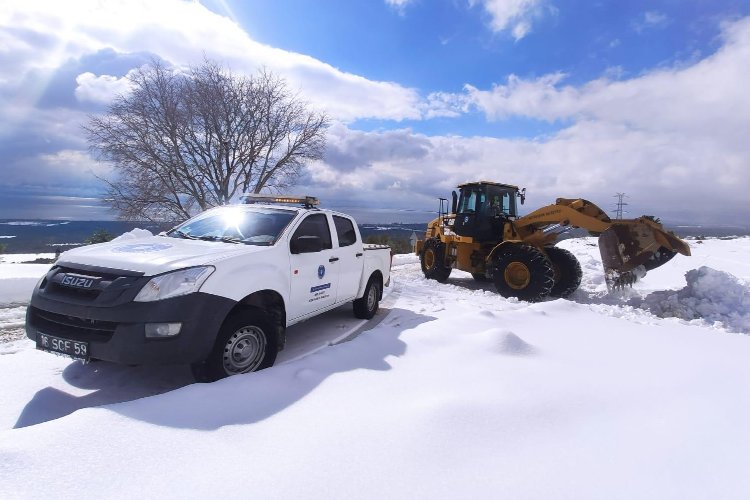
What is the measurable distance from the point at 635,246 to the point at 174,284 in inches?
342

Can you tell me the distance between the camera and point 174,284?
353 centimetres

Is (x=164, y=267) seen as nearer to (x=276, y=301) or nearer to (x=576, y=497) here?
(x=276, y=301)

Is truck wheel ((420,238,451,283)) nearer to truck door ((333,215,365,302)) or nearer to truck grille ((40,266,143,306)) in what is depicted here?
truck door ((333,215,365,302))

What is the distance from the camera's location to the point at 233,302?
3824mm

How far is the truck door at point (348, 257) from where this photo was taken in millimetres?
5965

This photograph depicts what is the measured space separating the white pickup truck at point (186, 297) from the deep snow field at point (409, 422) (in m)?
0.47

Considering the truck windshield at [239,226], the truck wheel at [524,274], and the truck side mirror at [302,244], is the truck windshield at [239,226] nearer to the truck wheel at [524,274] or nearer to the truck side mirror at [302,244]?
the truck side mirror at [302,244]

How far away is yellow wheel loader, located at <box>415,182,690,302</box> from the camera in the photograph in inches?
345

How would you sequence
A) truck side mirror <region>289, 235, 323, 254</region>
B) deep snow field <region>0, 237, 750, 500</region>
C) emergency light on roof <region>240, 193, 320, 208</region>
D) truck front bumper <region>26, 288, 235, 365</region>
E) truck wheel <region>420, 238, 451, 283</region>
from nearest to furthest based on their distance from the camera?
1. deep snow field <region>0, 237, 750, 500</region>
2. truck front bumper <region>26, 288, 235, 365</region>
3. truck side mirror <region>289, 235, 323, 254</region>
4. emergency light on roof <region>240, 193, 320, 208</region>
5. truck wheel <region>420, 238, 451, 283</region>

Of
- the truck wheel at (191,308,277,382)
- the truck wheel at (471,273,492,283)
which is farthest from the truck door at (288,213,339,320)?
the truck wheel at (471,273,492,283)

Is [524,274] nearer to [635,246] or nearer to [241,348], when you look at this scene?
[635,246]

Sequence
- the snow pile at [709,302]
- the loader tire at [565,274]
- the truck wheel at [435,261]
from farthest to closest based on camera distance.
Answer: the truck wheel at [435,261] < the loader tire at [565,274] < the snow pile at [709,302]

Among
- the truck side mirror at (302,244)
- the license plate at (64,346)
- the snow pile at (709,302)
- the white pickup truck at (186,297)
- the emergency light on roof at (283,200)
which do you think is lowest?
the snow pile at (709,302)

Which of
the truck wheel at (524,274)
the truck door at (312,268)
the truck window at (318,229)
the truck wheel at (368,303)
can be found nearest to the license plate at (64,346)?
the truck door at (312,268)
